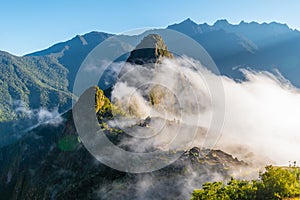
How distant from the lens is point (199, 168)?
296 feet

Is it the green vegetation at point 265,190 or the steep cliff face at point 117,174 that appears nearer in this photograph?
the green vegetation at point 265,190

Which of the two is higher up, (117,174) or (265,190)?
(117,174)

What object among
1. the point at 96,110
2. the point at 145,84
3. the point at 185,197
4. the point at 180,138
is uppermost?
the point at 145,84

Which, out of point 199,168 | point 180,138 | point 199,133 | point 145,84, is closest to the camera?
point 199,168

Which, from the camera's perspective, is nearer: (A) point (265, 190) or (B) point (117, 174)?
(A) point (265, 190)

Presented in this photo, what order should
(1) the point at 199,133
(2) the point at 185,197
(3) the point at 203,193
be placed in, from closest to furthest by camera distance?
(3) the point at 203,193 < (2) the point at 185,197 < (1) the point at 199,133

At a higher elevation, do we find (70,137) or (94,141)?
(70,137)

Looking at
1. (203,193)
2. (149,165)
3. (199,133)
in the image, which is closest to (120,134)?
(149,165)

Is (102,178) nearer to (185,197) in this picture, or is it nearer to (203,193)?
(185,197)

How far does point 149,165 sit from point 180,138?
24.9 m

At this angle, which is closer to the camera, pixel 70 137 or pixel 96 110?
pixel 96 110

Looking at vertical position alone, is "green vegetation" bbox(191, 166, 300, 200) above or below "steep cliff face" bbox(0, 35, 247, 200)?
below

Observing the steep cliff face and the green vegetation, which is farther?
the steep cliff face

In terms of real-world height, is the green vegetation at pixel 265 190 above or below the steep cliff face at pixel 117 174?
below
